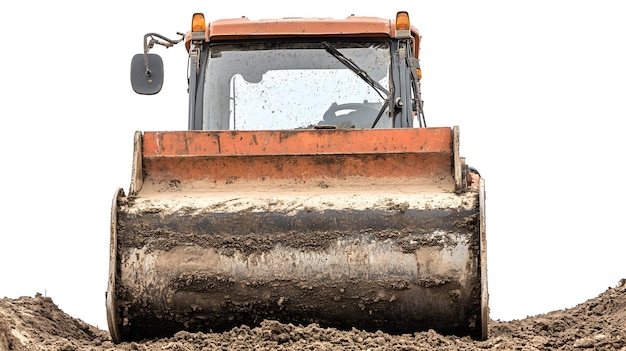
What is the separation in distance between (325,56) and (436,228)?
186cm

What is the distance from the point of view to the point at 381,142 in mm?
5594

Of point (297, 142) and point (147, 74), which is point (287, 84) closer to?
point (147, 74)

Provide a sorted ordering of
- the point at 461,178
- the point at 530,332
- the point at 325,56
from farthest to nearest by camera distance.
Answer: the point at 325,56 < the point at 530,332 < the point at 461,178

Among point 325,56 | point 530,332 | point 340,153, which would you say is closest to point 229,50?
point 325,56

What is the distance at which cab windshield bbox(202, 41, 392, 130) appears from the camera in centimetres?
662

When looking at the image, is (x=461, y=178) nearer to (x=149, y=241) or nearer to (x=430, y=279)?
(x=430, y=279)

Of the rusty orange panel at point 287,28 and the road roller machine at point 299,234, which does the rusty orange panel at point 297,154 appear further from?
the rusty orange panel at point 287,28

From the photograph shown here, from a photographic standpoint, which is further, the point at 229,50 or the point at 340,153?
the point at 229,50

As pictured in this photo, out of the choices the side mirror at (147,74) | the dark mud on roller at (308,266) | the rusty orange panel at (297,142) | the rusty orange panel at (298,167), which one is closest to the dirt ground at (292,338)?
the dark mud on roller at (308,266)

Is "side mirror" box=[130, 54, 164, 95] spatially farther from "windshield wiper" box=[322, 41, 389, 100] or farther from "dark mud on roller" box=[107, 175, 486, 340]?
"dark mud on roller" box=[107, 175, 486, 340]

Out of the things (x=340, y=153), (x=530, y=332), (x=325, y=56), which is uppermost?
(x=325, y=56)

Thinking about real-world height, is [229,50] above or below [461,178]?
above

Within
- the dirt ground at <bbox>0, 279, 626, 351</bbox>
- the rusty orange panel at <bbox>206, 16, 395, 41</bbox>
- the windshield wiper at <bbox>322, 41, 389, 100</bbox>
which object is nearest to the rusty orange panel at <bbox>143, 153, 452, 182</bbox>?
the dirt ground at <bbox>0, 279, 626, 351</bbox>

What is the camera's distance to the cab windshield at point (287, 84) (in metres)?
6.62
